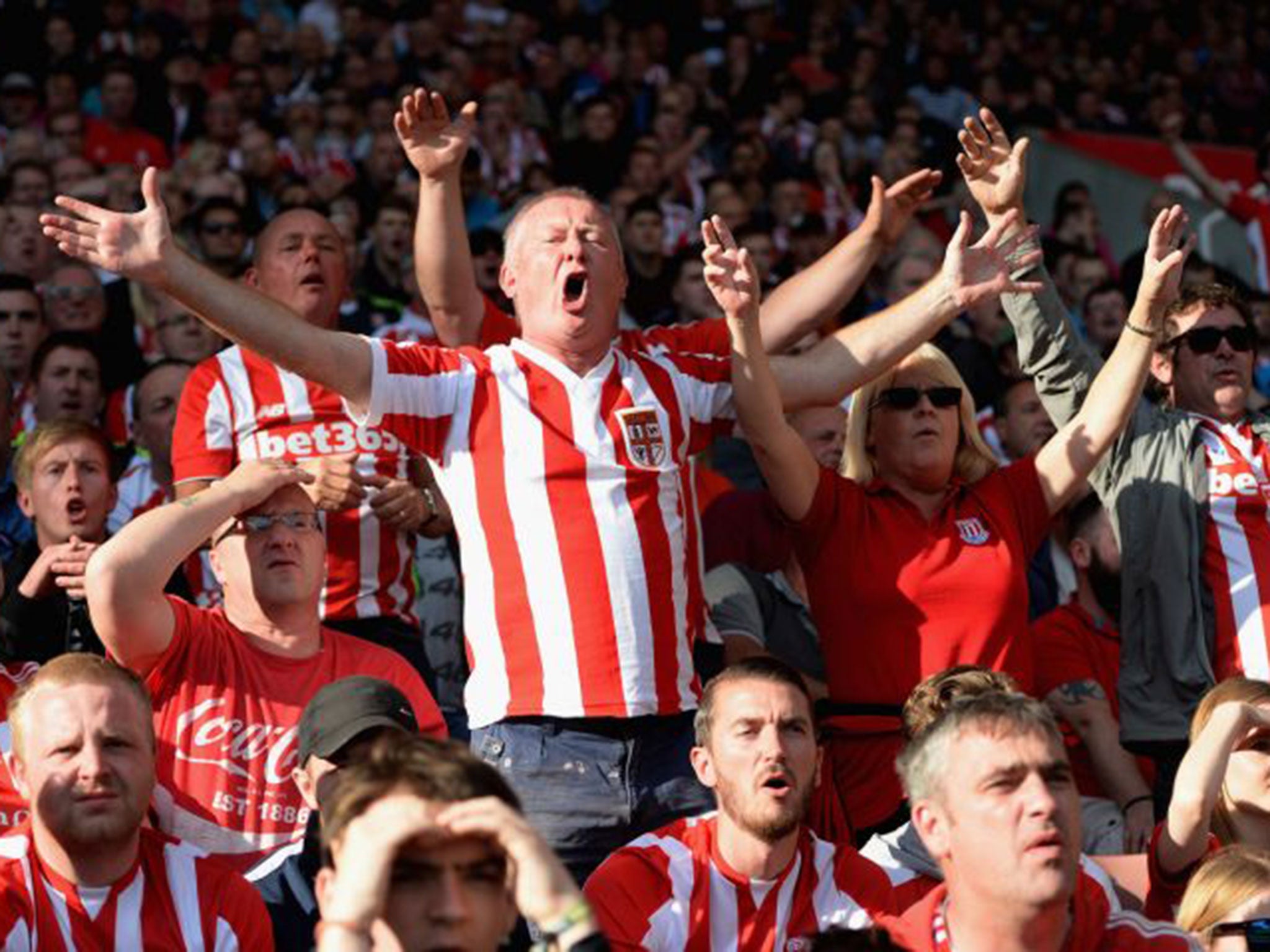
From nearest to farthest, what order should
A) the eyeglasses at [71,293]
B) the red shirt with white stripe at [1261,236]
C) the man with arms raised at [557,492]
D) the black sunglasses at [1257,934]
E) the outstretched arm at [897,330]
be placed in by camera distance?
the black sunglasses at [1257,934], the man with arms raised at [557,492], the outstretched arm at [897,330], the eyeglasses at [71,293], the red shirt with white stripe at [1261,236]

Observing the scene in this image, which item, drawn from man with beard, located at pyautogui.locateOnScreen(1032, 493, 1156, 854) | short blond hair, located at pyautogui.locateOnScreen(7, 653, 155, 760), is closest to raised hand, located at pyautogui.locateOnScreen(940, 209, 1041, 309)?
man with beard, located at pyautogui.locateOnScreen(1032, 493, 1156, 854)

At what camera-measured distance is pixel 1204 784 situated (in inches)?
189

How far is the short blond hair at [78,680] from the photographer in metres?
4.45

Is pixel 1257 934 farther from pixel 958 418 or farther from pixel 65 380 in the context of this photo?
pixel 65 380

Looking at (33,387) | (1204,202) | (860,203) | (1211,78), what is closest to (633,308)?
(33,387)

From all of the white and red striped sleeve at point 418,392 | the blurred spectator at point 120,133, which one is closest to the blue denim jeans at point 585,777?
the white and red striped sleeve at point 418,392

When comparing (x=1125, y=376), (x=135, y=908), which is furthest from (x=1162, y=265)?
(x=135, y=908)

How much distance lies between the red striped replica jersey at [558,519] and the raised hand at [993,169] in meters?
1.12

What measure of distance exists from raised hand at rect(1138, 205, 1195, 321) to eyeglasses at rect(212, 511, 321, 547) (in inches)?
88.2

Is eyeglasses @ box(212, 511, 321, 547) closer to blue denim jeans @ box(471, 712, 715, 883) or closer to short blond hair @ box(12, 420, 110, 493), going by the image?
blue denim jeans @ box(471, 712, 715, 883)

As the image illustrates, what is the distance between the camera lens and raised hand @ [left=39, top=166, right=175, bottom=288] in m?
4.64

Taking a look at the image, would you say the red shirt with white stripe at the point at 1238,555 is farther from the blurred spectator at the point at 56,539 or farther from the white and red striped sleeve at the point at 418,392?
the blurred spectator at the point at 56,539

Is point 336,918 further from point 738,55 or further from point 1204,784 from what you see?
point 738,55

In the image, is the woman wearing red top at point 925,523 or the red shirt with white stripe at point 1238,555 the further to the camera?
the red shirt with white stripe at point 1238,555
